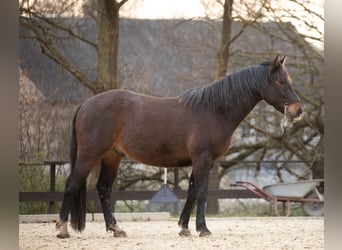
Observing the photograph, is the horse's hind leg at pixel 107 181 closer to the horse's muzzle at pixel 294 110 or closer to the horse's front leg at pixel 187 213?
the horse's front leg at pixel 187 213

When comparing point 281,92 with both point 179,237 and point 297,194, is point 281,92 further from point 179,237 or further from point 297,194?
point 297,194

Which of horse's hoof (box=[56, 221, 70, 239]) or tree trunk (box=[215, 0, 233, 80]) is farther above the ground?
tree trunk (box=[215, 0, 233, 80])


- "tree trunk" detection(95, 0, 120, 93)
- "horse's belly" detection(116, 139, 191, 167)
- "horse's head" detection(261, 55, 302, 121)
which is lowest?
"horse's belly" detection(116, 139, 191, 167)

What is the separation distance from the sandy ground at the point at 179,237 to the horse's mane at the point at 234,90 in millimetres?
1285

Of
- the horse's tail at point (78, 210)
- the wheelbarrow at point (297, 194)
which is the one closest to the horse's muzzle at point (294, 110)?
the horse's tail at point (78, 210)

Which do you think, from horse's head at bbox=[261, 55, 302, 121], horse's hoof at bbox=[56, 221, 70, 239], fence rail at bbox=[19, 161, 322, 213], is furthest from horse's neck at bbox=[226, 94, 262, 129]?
fence rail at bbox=[19, 161, 322, 213]

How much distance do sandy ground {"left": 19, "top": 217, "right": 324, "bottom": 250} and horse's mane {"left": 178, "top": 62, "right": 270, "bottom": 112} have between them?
1285mm

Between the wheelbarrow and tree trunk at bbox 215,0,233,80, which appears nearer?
the wheelbarrow

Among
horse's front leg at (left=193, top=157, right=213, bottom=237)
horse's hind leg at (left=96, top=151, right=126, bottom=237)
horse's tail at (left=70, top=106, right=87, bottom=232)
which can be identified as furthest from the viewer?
horse's hind leg at (left=96, top=151, right=126, bottom=237)

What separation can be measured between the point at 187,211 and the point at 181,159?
20.4 inches

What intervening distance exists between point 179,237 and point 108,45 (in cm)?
416

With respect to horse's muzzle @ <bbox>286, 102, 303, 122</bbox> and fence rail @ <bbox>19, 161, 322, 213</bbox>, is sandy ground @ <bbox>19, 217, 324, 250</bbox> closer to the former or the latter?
fence rail @ <bbox>19, 161, 322, 213</bbox>

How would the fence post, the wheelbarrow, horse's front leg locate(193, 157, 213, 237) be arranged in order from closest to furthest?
1. horse's front leg locate(193, 157, 213, 237)
2. the fence post
3. the wheelbarrow

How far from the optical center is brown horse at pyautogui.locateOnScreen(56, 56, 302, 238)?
5.33 meters
